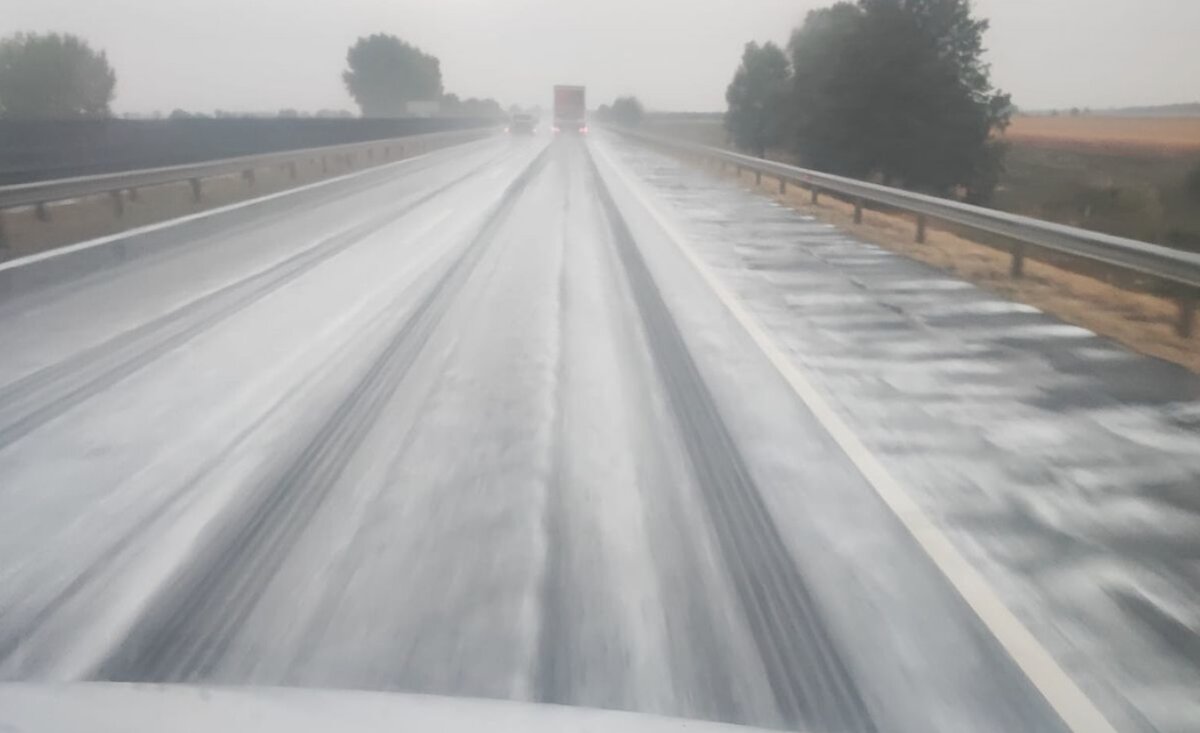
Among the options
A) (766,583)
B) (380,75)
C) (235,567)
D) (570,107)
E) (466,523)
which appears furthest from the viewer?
(380,75)

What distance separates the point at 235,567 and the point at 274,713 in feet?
8.40

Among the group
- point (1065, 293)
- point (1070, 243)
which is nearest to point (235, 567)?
point (1070, 243)

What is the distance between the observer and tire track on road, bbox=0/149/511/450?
9.73 metres

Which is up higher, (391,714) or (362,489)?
(391,714)

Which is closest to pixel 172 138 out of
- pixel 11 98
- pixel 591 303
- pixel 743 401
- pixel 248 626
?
pixel 11 98

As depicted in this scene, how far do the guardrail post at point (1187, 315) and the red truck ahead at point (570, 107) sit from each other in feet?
294

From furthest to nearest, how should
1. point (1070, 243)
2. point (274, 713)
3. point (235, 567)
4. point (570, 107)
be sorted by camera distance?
1. point (570, 107)
2. point (1070, 243)
3. point (235, 567)
4. point (274, 713)

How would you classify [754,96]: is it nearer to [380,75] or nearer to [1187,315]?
[380,75]

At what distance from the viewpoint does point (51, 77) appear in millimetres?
61781

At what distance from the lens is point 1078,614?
575 centimetres

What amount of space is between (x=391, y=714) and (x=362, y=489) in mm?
3777

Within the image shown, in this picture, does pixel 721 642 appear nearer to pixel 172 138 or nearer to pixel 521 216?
pixel 521 216

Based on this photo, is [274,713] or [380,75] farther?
[380,75]

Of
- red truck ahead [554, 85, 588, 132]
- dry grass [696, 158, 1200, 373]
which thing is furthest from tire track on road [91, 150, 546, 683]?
red truck ahead [554, 85, 588, 132]
